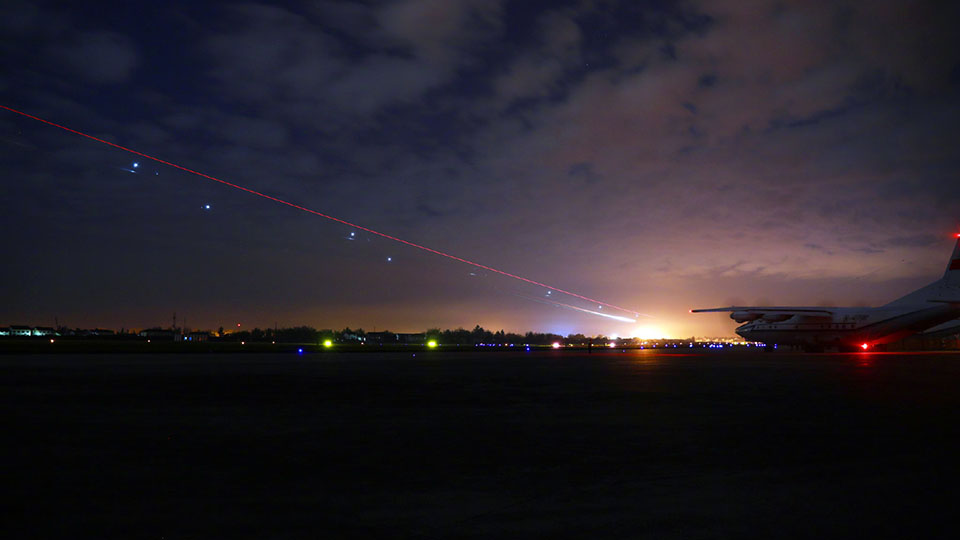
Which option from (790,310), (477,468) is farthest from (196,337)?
(477,468)

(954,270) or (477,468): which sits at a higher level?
(954,270)

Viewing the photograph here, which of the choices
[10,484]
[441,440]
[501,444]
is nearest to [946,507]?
[501,444]

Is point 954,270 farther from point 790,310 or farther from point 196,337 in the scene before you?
point 196,337

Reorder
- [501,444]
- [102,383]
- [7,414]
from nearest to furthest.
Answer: [501,444], [7,414], [102,383]

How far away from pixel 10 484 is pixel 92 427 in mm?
3735

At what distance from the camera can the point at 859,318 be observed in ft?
178

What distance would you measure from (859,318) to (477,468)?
193ft

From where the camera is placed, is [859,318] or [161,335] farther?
[161,335]

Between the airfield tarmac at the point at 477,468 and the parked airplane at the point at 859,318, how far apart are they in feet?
153

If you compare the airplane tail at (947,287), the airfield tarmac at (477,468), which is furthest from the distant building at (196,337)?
the airfield tarmac at (477,468)

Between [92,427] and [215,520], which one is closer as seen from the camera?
[215,520]

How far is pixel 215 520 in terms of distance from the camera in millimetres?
4641

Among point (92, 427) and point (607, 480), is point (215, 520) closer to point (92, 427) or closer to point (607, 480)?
point (607, 480)

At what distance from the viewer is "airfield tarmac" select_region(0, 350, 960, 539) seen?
15.0ft
